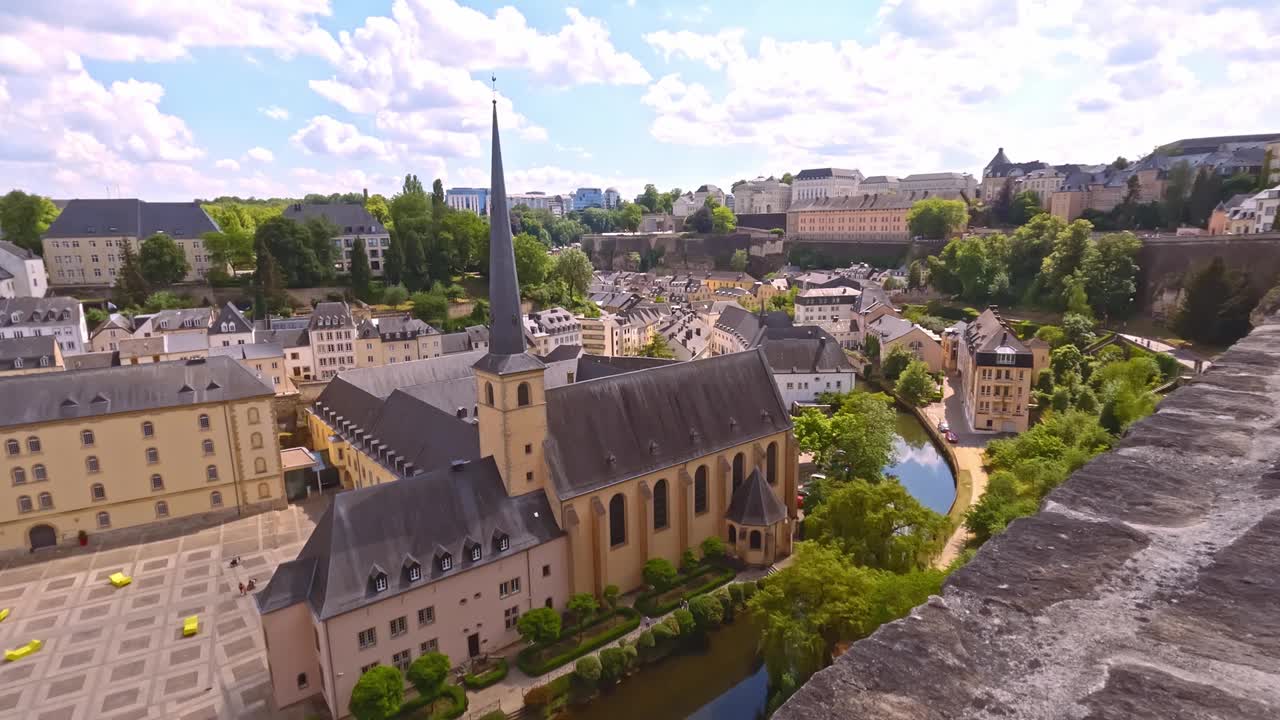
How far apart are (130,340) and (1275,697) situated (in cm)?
8290

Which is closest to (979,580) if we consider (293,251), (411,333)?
(411,333)

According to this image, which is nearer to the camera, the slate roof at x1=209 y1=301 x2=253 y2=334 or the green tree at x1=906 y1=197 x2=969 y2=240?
the slate roof at x1=209 y1=301 x2=253 y2=334

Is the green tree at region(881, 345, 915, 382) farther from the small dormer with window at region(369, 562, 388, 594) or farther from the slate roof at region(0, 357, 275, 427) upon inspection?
the small dormer with window at region(369, 562, 388, 594)

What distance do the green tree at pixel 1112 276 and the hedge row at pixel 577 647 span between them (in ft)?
241

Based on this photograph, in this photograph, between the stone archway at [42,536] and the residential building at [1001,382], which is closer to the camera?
the stone archway at [42,536]

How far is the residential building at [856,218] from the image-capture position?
14825 centimetres

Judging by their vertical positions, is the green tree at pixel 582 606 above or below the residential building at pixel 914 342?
below

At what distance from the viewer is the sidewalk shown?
38281 mm

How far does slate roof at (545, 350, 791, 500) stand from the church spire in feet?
A: 12.9

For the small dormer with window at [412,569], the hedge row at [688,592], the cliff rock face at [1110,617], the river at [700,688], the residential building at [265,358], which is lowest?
the river at [700,688]

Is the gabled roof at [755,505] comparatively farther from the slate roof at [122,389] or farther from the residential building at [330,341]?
the residential building at [330,341]

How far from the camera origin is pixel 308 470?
50.8m

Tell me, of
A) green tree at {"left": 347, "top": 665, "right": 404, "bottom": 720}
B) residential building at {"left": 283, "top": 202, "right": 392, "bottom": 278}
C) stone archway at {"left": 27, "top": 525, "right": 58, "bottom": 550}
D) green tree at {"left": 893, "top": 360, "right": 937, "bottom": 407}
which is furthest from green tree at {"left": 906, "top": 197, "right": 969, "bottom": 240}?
stone archway at {"left": 27, "top": 525, "right": 58, "bottom": 550}

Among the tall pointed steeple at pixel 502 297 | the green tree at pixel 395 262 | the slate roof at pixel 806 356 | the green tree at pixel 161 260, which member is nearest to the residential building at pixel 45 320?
the green tree at pixel 161 260
